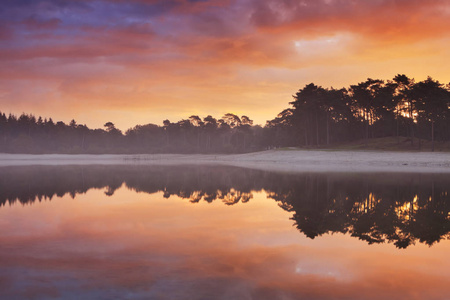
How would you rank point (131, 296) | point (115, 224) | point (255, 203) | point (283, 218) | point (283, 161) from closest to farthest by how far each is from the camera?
point (131, 296), point (115, 224), point (283, 218), point (255, 203), point (283, 161)

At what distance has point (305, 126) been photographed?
3935 inches

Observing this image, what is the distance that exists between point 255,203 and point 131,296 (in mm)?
11730

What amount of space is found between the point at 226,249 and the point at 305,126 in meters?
93.9

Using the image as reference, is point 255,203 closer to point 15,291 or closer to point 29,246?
point 29,246

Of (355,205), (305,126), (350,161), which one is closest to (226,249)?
(355,205)

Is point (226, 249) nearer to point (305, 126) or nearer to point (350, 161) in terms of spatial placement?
point (350, 161)

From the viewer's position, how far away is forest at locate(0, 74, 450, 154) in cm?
7650

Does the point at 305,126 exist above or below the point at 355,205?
above

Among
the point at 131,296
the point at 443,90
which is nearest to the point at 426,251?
the point at 131,296

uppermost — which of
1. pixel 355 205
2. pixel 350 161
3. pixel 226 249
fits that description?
pixel 226 249

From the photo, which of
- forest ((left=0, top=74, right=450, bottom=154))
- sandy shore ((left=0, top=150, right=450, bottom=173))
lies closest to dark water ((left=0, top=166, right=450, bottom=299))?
sandy shore ((left=0, top=150, right=450, bottom=173))

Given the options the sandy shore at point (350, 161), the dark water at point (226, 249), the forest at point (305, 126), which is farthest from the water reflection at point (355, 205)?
the forest at point (305, 126)

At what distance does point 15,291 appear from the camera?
249 inches

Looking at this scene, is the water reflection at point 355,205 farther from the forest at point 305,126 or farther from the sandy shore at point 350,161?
the forest at point 305,126
